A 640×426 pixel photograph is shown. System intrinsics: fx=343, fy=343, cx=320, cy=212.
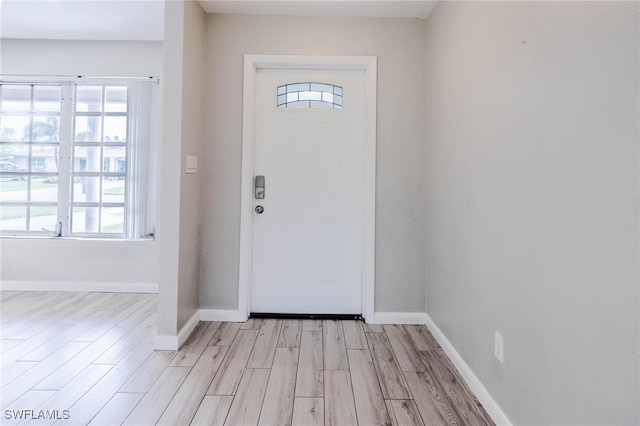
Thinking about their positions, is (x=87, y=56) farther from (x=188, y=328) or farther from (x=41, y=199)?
(x=188, y=328)

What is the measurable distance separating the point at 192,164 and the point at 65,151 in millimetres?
1930

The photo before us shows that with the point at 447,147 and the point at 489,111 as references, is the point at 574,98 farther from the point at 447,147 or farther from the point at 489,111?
the point at 447,147

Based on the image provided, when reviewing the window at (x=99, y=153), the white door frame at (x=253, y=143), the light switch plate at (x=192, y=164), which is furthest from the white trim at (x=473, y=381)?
the window at (x=99, y=153)

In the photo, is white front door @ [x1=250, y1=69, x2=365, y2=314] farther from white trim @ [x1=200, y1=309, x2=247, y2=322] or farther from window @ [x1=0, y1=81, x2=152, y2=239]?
window @ [x1=0, y1=81, x2=152, y2=239]

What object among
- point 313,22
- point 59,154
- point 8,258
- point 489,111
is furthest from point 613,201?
point 8,258

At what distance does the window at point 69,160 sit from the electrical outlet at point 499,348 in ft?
10.4

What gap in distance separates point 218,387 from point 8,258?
311cm

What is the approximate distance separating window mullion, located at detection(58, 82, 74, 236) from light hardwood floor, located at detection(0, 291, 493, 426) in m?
1.14

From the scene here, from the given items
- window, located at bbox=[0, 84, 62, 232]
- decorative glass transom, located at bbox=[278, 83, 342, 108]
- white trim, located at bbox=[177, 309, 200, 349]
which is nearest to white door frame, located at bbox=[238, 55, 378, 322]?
decorative glass transom, located at bbox=[278, 83, 342, 108]

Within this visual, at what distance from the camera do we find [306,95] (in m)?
2.80

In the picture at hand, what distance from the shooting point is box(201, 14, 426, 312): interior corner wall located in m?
2.73

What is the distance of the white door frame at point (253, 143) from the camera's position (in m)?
2.71

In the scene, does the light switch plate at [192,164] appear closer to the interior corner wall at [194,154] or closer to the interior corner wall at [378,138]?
the interior corner wall at [194,154]

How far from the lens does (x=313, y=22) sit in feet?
8.95
